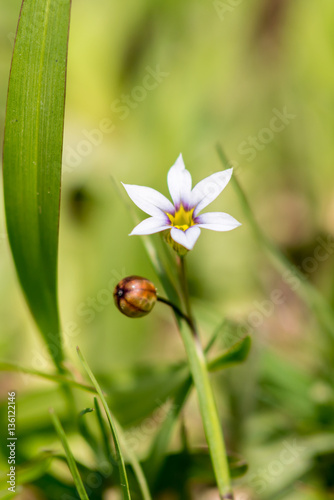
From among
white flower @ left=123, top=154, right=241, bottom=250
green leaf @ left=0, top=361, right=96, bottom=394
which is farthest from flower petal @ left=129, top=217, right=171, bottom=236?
green leaf @ left=0, top=361, right=96, bottom=394

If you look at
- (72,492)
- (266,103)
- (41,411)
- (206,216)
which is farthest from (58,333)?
(266,103)

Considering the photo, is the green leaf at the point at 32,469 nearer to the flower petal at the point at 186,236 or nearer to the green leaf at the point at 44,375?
the green leaf at the point at 44,375

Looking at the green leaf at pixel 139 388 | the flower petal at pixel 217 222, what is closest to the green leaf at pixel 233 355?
the green leaf at pixel 139 388

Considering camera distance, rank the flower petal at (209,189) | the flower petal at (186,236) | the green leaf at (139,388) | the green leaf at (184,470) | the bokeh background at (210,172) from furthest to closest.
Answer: the bokeh background at (210,172) → the green leaf at (139,388) → the green leaf at (184,470) → the flower petal at (209,189) → the flower petal at (186,236)

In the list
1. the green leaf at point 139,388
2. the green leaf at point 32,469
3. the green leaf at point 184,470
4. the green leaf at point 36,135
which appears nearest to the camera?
the green leaf at point 36,135

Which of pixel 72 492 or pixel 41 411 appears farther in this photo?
pixel 41 411

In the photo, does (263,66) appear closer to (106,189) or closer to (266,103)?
(266,103)

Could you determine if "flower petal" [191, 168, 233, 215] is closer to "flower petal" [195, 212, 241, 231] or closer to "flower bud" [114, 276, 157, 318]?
"flower petal" [195, 212, 241, 231]
